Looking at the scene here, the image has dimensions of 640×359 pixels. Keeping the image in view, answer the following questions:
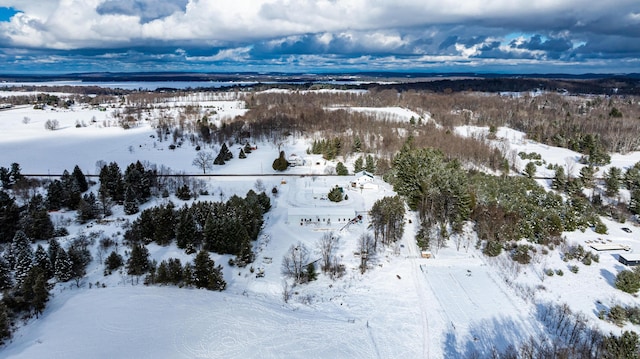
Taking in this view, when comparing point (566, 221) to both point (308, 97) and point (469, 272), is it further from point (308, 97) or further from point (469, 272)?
point (308, 97)

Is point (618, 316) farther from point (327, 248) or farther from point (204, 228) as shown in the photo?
point (204, 228)

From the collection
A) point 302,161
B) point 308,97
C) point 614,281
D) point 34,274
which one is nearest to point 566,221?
point 614,281

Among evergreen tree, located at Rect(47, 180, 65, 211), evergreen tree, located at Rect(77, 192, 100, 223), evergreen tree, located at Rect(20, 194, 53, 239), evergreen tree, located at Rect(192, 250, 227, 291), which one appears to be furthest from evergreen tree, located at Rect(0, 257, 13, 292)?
evergreen tree, located at Rect(47, 180, 65, 211)

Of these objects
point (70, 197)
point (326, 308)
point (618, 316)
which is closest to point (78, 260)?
point (70, 197)

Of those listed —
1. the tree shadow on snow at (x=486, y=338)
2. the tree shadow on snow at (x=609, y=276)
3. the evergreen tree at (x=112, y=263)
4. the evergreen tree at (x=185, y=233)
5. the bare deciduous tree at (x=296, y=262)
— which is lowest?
the tree shadow on snow at (x=486, y=338)

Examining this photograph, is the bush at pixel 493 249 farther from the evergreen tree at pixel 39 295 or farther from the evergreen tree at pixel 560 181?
the evergreen tree at pixel 39 295

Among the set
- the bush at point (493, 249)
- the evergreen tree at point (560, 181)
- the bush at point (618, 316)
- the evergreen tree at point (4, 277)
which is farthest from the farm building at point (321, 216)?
the evergreen tree at point (560, 181)
